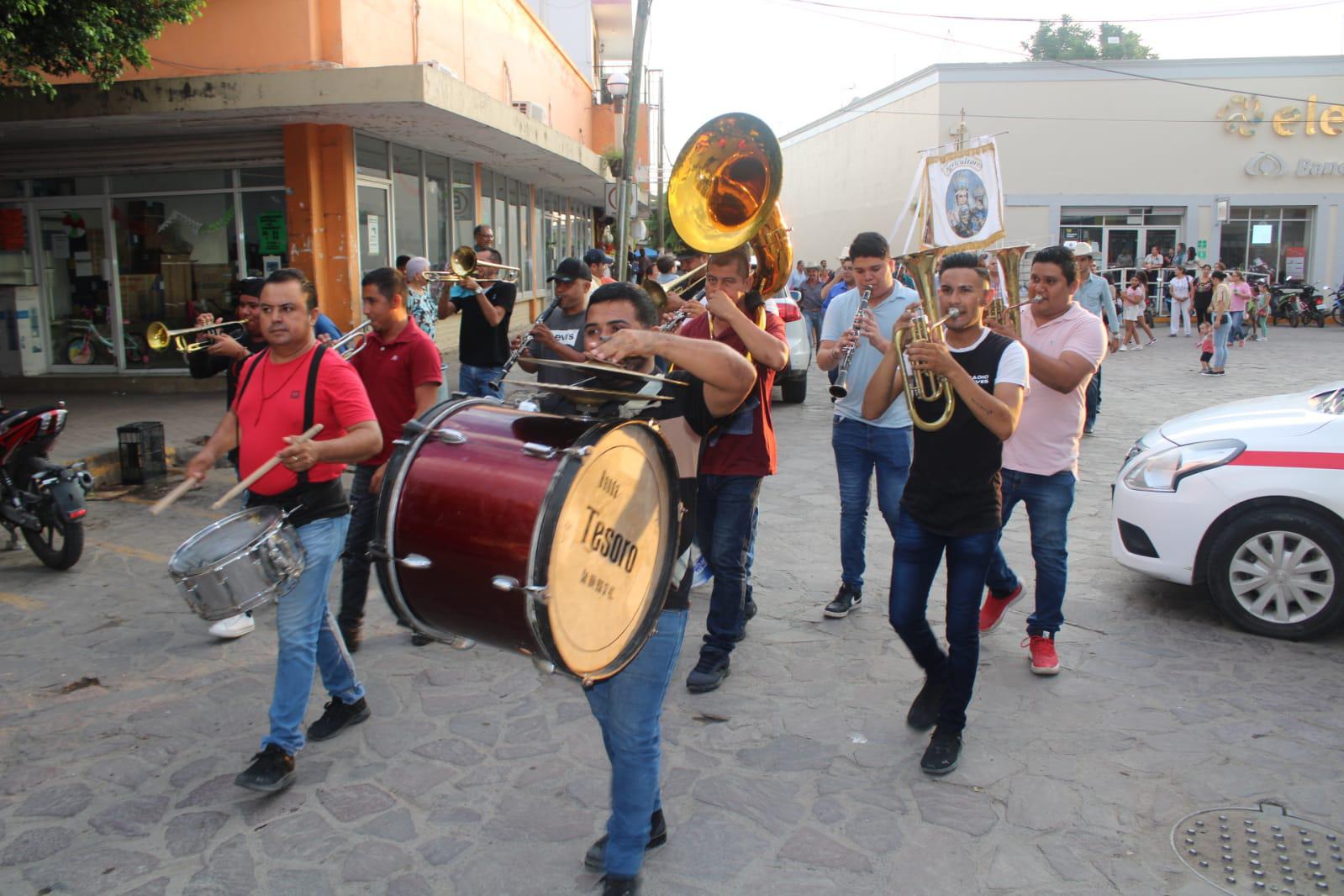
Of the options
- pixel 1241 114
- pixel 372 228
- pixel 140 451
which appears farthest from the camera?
pixel 1241 114

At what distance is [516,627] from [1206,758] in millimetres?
3011

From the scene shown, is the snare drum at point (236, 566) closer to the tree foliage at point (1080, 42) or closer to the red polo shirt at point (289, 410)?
the red polo shirt at point (289, 410)

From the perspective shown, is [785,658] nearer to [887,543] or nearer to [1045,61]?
[887,543]

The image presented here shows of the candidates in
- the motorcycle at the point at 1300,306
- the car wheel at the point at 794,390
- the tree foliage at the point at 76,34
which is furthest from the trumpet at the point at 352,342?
the motorcycle at the point at 1300,306

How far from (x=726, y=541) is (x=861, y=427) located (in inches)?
48.5

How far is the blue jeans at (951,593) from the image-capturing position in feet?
13.0

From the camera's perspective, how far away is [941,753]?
3980 mm

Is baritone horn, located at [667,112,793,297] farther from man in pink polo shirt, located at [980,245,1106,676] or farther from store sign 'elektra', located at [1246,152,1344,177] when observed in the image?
store sign 'elektra', located at [1246,152,1344,177]

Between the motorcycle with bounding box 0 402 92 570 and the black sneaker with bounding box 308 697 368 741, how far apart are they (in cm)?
325

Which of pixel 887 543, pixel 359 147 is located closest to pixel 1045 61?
pixel 359 147

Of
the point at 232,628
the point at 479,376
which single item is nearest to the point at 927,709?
the point at 232,628

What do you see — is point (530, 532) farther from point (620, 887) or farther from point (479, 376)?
point (479, 376)

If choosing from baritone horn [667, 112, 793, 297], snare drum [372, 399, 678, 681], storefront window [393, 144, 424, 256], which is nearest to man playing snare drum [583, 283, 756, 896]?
snare drum [372, 399, 678, 681]

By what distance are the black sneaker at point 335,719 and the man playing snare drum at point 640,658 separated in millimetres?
1537
